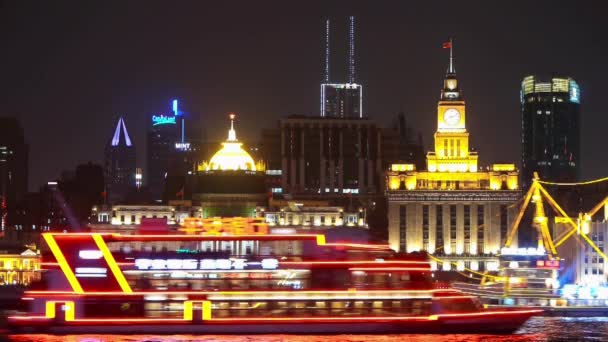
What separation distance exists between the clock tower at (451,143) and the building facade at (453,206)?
0.29ft

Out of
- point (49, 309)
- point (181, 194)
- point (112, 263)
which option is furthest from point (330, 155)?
point (49, 309)

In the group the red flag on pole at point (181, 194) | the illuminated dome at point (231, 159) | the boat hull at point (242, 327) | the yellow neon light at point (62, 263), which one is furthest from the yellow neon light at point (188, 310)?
the red flag on pole at point (181, 194)

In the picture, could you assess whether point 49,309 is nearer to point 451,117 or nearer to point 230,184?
point 451,117

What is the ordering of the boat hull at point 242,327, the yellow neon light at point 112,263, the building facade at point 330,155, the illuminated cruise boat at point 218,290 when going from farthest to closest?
1. the building facade at point 330,155
2. the boat hull at point 242,327
3. the illuminated cruise boat at point 218,290
4. the yellow neon light at point 112,263

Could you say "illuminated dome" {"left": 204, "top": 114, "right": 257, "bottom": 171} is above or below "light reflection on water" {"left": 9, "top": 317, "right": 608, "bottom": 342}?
above

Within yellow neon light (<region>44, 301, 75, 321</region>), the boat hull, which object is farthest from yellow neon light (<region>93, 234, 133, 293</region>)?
yellow neon light (<region>44, 301, 75, 321</region>)

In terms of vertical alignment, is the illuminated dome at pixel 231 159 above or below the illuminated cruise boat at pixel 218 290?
above

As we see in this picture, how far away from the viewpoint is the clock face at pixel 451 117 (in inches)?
5133

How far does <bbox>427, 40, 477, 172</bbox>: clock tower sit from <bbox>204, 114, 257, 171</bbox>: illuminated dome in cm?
2400

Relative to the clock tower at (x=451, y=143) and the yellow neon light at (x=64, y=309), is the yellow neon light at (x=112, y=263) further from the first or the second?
the clock tower at (x=451, y=143)

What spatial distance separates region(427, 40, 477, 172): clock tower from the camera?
129375 millimetres

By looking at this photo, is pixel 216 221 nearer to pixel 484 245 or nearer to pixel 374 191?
pixel 484 245

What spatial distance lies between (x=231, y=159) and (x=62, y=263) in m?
83.1

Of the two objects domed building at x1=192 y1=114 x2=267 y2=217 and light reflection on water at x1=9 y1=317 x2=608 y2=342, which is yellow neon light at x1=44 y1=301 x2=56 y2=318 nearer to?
light reflection on water at x1=9 y1=317 x2=608 y2=342
